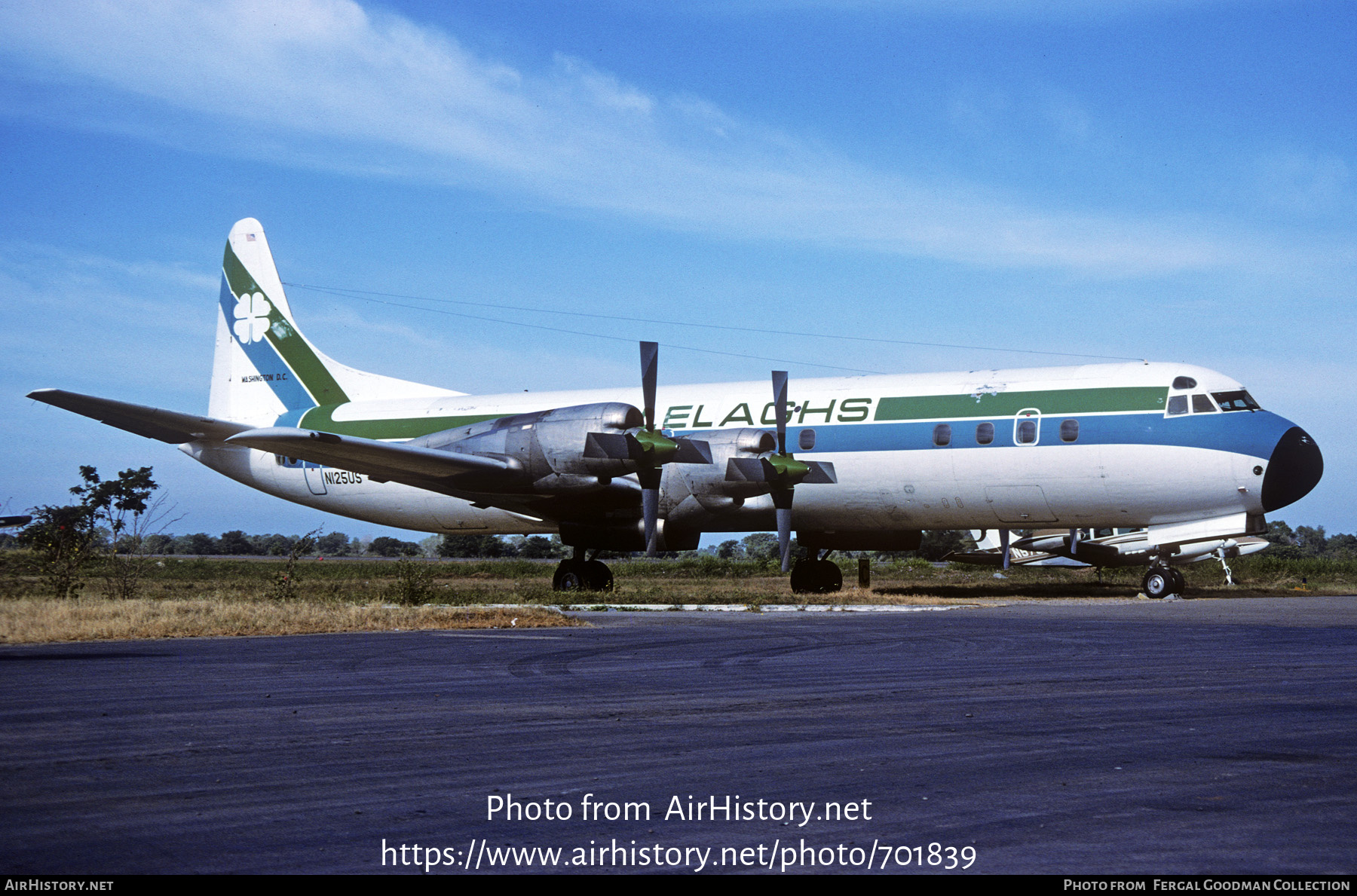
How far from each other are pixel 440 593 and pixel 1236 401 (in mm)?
19137

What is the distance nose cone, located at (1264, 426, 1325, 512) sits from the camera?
76.1 ft

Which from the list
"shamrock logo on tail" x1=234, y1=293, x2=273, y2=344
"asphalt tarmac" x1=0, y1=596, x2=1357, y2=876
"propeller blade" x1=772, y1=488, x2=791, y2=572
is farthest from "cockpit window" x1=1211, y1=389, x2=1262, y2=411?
"shamrock logo on tail" x1=234, y1=293, x2=273, y2=344

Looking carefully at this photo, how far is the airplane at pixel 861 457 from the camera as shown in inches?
924

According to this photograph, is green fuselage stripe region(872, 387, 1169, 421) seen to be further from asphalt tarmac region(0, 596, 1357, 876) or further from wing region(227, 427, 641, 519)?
asphalt tarmac region(0, 596, 1357, 876)

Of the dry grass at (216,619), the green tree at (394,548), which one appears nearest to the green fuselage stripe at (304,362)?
the dry grass at (216,619)

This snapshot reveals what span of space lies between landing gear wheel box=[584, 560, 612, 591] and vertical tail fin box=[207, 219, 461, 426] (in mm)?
7894

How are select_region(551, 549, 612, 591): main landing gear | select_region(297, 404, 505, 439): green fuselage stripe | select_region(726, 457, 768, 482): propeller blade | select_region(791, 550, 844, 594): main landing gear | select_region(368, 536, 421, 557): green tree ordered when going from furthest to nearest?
select_region(368, 536, 421, 557): green tree
select_region(297, 404, 505, 439): green fuselage stripe
select_region(791, 550, 844, 594): main landing gear
select_region(551, 549, 612, 591): main landing gear
select_region(726, 457, 768, 482): propeller blade

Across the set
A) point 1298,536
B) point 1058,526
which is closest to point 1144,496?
point 1058,526

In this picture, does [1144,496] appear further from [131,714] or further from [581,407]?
[131,714]

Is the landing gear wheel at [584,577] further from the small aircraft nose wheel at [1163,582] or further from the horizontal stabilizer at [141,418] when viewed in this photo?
the small aircraft nose wheel at [1163,582]

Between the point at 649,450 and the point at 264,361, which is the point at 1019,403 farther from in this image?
the point at 264,361

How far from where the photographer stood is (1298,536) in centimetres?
12606
